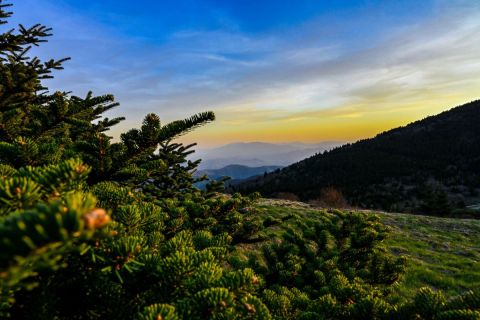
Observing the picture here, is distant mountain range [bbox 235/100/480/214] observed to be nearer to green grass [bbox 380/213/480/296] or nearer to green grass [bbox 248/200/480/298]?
green grass [bbox 380/213/480/296]

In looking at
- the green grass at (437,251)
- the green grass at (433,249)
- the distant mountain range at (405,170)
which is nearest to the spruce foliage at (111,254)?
the green grass at (433,249)

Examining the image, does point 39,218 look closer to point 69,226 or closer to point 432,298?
point 69,226

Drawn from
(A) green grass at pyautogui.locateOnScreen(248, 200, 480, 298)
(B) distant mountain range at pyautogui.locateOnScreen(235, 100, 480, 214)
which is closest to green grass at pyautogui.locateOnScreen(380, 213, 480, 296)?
(A) green grass at pyautogui.locateOnScreen(248, 200, 480, 298)

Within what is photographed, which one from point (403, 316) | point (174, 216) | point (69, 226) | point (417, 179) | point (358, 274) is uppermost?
point (69, 226)

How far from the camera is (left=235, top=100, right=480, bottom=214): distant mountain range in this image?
2660 inches

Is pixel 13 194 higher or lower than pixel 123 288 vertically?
higher

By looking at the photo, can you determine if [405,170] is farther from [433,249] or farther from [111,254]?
[111,254]

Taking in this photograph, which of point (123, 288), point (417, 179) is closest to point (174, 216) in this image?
point (123, 288)

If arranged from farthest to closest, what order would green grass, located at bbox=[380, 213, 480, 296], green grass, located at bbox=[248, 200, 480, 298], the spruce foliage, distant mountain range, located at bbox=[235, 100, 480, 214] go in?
1. distant mountain range, located at bbox=[235, 100, 480, 214]
2. green grass, located at bbox=[380, 213, 480, 296]
3. green grass, located at bbox=[248, 200, 480, 298]
4. the spruce foliage

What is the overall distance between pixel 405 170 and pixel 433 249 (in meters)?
85.3

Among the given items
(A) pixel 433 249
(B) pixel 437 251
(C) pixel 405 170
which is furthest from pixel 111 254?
(C) pixel 405 170

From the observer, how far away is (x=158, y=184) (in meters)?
7.27

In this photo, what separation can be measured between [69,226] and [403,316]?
84.5 inches

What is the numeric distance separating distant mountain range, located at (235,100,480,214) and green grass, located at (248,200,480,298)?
60.9 feet
